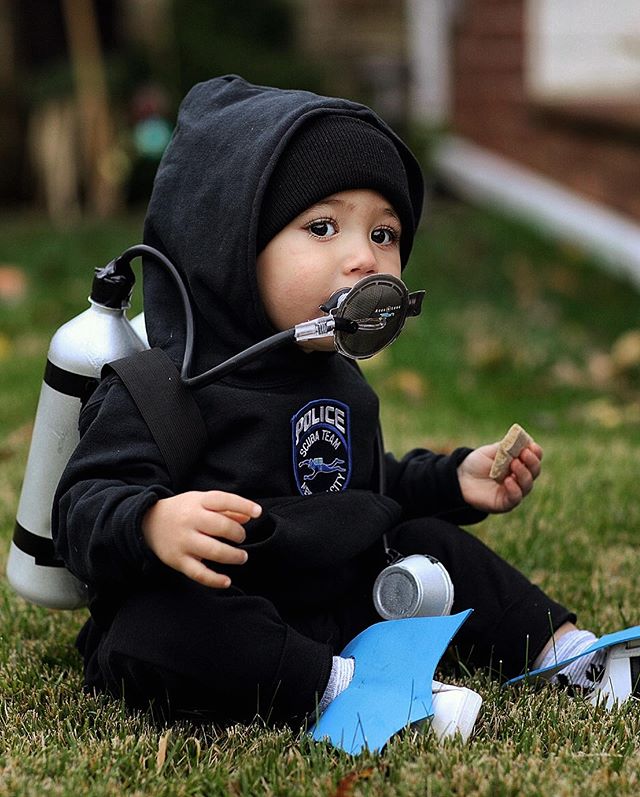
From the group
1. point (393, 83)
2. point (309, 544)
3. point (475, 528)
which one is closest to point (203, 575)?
point (309, 544)

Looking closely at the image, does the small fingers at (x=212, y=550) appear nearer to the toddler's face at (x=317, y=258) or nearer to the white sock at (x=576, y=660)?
the toddler's face at (x=317, y=258)

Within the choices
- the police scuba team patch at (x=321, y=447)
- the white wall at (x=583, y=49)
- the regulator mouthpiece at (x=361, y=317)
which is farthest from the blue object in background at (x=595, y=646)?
the white wall at (x=583, y=49)

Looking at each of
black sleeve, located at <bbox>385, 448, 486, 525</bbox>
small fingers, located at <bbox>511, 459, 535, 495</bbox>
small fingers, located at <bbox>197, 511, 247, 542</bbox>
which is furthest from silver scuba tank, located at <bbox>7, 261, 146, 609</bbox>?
small fingers, located at <bbox>511, 459, 535, 495</bbox>

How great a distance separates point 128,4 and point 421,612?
29.7 ft

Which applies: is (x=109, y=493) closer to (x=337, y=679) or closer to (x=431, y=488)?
(x=337, y=679)

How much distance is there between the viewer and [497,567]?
8.23 feet

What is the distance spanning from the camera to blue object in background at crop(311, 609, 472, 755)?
6.71 feet


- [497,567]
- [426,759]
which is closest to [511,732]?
[426,759]

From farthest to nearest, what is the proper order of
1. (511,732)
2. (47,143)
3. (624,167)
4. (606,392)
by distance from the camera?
1. (47,143)
2. (624,167)
3. (606,392)
4. (511,732)

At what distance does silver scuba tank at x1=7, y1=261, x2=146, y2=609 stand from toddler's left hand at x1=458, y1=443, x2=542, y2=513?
2.33 ft

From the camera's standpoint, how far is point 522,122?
29.5ft

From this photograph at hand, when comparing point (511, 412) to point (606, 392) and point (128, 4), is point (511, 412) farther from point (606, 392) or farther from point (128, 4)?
point (128, 4)

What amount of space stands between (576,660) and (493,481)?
396mm

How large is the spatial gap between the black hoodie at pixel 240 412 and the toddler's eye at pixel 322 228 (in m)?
0.12
